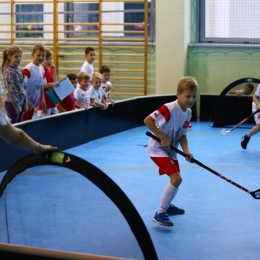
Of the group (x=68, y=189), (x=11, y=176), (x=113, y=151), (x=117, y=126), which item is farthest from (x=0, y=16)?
(x=11, y=176)

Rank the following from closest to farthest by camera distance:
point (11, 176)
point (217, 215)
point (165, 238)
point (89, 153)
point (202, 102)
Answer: point (11, 176) → point (165, 238) → point (217, 215) → point (89, 153) → point (202, 102)

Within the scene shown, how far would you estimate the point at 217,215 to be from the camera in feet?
15.8

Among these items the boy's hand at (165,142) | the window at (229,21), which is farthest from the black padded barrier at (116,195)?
the window at (229,21)

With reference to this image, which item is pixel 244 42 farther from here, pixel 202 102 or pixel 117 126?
pixel 117 126

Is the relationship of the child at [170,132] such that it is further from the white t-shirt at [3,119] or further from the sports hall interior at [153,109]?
the white t-shirt at [3,119]

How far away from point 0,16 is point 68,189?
26.6 ft

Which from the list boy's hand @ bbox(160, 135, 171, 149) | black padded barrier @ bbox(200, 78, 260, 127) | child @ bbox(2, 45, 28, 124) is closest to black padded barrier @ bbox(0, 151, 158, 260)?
boy's hand @ bbox(160, 135, 171, 149)

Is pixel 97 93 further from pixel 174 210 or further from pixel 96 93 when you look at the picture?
pixel 174 210

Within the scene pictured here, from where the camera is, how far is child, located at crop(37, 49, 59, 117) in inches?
304

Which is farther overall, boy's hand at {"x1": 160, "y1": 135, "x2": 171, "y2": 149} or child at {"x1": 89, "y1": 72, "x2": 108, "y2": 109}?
child at {"x1": 89, "y1": 72, "x2": 108, "y2": 109}

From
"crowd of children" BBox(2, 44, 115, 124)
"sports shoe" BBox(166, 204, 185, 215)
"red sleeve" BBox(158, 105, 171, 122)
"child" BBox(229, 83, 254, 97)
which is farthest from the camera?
"child" BBox(229, 83, 254, 97)

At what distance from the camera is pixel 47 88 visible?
777cm

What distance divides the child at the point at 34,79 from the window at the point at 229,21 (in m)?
5.03

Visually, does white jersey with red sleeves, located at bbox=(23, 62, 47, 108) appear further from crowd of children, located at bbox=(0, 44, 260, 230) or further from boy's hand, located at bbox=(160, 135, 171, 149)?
boy's hand, located at bbox=(160, 135, 171, 149)
